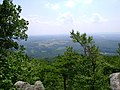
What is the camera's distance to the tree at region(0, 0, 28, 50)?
45.4 feet

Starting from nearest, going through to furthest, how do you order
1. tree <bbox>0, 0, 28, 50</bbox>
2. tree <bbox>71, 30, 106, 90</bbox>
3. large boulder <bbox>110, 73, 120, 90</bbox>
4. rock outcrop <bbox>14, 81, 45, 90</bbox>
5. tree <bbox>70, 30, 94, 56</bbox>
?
1. tree <bbox>0, 0, 28, 50</bbox>
2. rock outcrop <bbox>14, 81, 45, 90</bbox>
3. large boulder <bbox>110, 73, 120, 90</bbox>
4. tree <bbox>71, 30, 106, 90</bbox>
5. tree <bbox>70, 30, 94, 56</bbox>

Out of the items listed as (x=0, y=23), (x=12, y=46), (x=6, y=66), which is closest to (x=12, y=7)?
(x=0, y=23)

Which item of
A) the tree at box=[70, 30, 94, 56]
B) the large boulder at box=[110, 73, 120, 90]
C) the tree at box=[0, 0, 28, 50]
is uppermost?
the tree at box=[0, 0, 28, 50]

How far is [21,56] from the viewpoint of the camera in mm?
14016

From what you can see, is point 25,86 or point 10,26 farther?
point 25,86

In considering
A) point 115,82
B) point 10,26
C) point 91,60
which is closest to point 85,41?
point 91,60

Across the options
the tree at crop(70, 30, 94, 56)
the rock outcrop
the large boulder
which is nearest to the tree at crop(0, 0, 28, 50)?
the rock outcrop

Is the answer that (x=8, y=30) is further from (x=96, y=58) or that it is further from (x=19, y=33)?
(x=96, y=58)

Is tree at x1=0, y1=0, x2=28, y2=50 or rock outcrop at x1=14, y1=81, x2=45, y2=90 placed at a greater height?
tree at x1=0, y1=0, x2=28, y2=50

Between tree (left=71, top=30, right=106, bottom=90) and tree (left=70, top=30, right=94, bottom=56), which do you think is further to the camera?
tree (left=70, top=30, right=94, bottom=56)

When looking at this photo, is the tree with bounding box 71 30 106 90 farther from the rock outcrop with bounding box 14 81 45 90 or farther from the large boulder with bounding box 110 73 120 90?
the rock outcrop with bounding box 14 81 45 90

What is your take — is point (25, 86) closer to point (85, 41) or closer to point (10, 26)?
point (10, 26)

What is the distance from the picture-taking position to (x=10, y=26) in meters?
14.0

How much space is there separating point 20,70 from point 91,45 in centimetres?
2990
